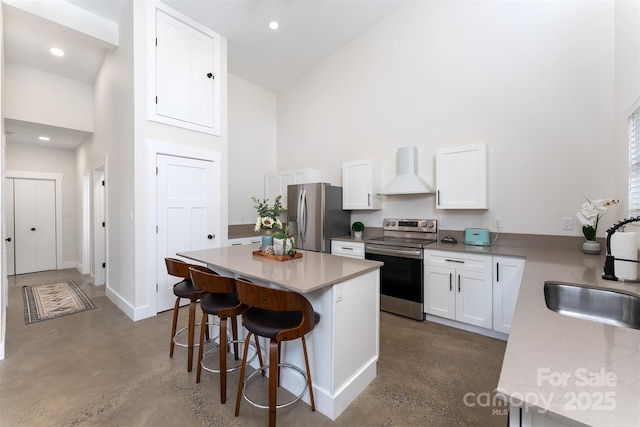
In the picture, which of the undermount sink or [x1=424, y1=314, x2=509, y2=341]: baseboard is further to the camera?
[x1=424, y1=314, x2=509, y2=341]: baseboard

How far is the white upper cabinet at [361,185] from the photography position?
4.10 meters

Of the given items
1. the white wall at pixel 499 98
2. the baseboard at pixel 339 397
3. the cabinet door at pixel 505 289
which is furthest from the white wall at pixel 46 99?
the cabinet door at pixel 505 289

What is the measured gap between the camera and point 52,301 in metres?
3.96

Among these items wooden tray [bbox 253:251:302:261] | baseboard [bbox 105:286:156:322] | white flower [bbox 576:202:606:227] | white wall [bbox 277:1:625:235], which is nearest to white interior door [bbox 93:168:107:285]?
baseboard [bbox 105:286:156:322]

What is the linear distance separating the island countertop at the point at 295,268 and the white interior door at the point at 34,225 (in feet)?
18.6

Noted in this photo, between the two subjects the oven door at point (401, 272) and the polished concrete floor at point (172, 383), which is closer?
the polished concrete floor at point (172, 383)

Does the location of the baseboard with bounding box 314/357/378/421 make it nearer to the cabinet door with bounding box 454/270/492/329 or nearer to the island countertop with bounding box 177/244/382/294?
the island countertop with bounding box 177/244/382/294

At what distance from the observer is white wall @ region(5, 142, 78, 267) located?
219 inches

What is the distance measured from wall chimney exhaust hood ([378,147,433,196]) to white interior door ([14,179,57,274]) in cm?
702

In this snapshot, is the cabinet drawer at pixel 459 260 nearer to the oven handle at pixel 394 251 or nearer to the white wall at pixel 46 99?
the oven handle at pixel 394 251

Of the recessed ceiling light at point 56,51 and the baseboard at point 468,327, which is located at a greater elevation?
the recessed ceiling light at point 56,51

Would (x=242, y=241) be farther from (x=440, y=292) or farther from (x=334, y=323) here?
(x=334, y=323)

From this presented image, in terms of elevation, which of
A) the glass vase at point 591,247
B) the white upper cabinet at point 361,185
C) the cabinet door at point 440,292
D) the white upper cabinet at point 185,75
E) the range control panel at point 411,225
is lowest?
the cabinet door at point 440,292

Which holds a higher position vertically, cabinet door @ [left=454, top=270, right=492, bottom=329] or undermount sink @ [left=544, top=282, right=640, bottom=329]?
undermount sink @ [left=544, top=282, right=640, bottom=329]
